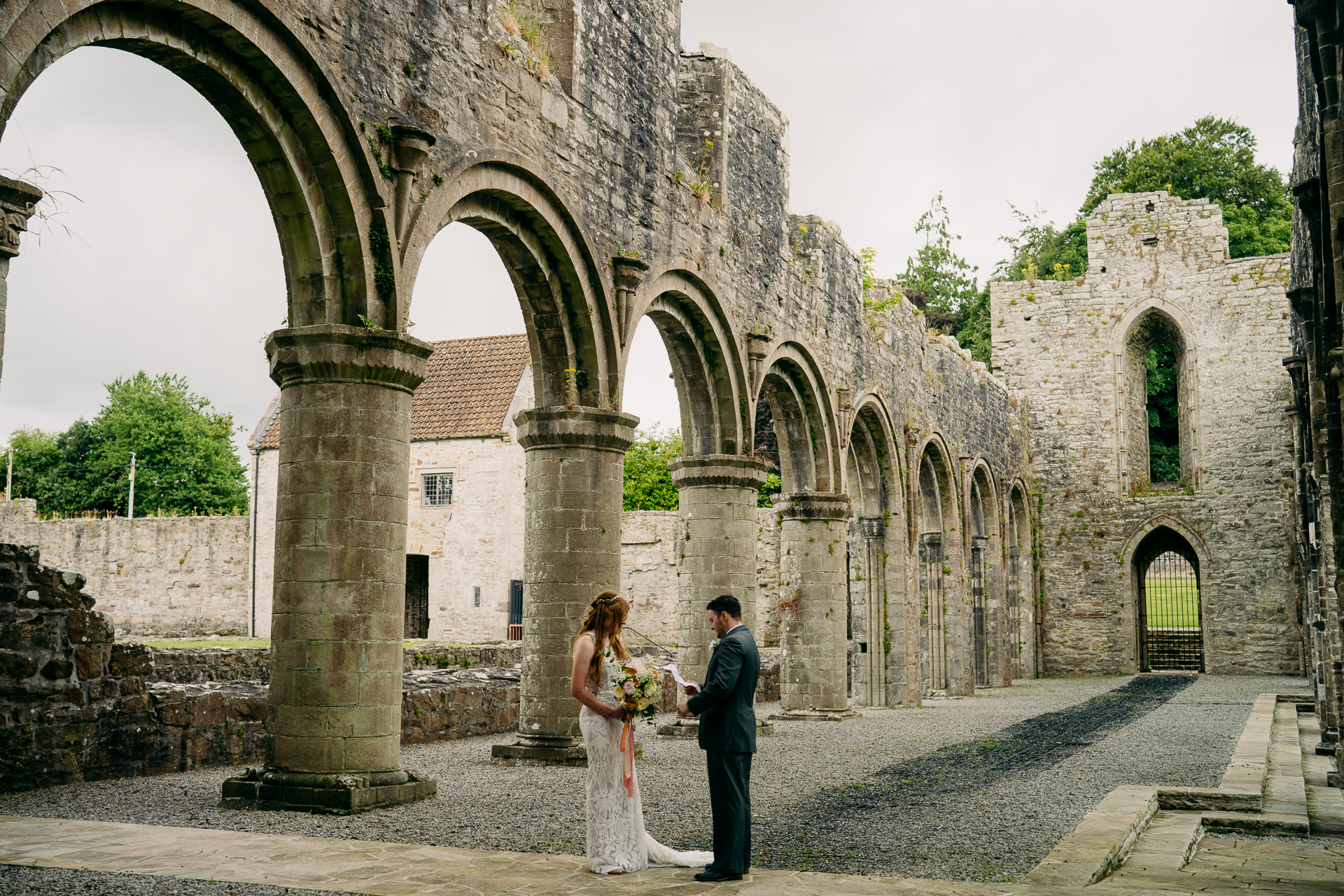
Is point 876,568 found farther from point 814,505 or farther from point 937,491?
point 937,491

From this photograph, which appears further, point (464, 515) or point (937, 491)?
point (464, 515)

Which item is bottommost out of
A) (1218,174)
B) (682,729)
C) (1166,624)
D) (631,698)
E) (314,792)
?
(682,729)

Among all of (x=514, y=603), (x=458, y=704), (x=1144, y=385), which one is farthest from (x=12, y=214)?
(x=1144, y=385)

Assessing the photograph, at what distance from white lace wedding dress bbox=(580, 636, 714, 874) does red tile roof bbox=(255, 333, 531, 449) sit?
19.8 metres

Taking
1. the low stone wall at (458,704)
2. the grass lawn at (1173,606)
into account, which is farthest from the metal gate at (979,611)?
the low stone wall at (458,704)

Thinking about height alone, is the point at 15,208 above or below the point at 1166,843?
above

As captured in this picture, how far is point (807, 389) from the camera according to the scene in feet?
51.9

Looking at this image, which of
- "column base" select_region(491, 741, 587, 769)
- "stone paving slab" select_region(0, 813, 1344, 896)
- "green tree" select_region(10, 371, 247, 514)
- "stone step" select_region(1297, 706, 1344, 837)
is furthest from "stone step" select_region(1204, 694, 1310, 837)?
"green tree" select_region(10, 371, 247, 514)

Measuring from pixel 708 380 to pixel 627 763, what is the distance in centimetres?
777

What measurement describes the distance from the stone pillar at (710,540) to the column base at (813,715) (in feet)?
8.98

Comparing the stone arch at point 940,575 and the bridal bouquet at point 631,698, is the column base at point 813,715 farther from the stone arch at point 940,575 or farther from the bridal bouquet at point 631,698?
the bridal bouquet at point 631,698

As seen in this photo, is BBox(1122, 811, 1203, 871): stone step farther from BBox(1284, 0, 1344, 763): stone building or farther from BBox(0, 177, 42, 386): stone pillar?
BBox(0, 177, 42, 386): stone pillar

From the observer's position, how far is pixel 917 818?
24.7 ft

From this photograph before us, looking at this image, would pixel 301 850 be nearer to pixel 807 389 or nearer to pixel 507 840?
pixel 507 840
